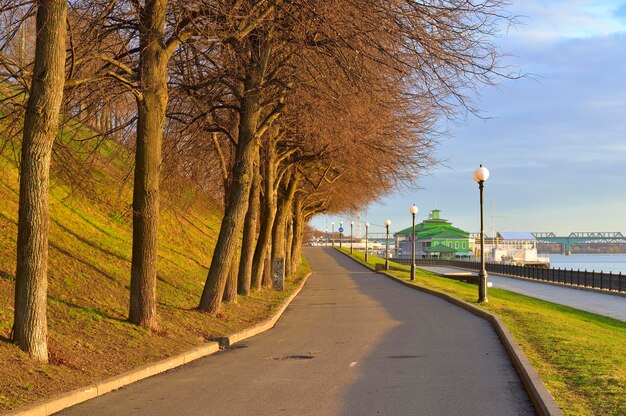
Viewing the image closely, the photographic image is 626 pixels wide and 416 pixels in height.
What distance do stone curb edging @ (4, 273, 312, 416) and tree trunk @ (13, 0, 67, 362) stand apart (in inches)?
37.0

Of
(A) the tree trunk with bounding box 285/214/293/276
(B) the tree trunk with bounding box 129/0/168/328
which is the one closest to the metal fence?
(A) the tree trunk with bounding box 285/214/293/276

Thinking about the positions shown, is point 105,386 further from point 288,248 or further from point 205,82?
point 288,248

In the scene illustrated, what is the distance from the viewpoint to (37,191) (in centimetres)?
1020

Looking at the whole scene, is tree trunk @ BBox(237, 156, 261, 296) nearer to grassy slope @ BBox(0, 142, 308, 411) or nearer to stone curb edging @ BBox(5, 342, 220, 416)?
grassy slope @ BBox(0, 142, 308, 411)

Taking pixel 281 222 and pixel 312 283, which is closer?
pixel 281 222

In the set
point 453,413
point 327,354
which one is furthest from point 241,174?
point 453,413

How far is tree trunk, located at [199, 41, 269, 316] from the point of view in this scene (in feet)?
59.4

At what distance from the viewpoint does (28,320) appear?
9.98 m

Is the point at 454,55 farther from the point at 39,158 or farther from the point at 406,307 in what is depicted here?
the point at 406,307

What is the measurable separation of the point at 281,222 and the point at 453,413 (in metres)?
28.2

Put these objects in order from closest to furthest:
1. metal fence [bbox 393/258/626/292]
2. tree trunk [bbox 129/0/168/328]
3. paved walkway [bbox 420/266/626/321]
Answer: tree trunk [bbox 129/0/168/328] → paved walkway [bbox 420/266/626/321] → metal fence [bbox 393/258/626/292]

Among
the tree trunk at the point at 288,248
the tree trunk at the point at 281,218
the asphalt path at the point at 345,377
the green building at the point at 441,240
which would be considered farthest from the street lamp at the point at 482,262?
the green building at the point at 441,240

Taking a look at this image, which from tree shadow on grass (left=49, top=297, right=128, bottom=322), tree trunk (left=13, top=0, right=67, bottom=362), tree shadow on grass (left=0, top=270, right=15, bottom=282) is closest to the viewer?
tree trunk (left=13, top=0, right=67, bottom=362)

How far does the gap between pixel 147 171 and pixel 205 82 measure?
14.4 ft
